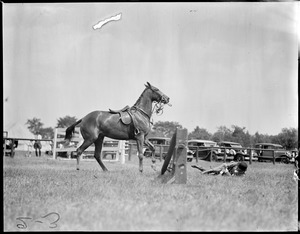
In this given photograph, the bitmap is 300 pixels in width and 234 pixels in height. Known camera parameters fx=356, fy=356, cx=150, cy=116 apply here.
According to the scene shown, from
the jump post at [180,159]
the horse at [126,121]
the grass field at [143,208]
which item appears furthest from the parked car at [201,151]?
the grass field at [143,208]

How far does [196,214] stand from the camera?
129 inches

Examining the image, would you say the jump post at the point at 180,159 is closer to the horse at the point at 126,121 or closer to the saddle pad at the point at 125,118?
the horse at the point at 126,121

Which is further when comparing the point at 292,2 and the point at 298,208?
the point at 292,2

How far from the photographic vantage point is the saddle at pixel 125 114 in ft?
24.3

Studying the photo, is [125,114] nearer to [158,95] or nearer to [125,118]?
[125,118]

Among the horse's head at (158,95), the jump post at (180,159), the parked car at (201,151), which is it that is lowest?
the parked car at (201,151)

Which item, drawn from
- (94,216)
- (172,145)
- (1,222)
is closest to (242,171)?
(172,145)

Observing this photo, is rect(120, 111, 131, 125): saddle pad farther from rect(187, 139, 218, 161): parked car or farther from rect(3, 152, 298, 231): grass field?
rect(187, 139, 218, 161): parked car

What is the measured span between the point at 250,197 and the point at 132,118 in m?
3.64

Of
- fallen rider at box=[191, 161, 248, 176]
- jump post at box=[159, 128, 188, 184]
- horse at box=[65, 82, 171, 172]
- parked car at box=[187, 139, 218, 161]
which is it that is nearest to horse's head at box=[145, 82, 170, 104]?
horse at box=[65, 82, 171, 172]

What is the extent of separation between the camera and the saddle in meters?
7.40

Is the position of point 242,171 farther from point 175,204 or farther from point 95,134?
point 175,204

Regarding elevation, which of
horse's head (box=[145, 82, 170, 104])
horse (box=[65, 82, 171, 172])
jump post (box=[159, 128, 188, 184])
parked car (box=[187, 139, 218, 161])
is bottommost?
parked car (box=[187, 139, 218, 161])

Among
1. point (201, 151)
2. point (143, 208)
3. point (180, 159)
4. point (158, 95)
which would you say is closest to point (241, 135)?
point (201, 151)
